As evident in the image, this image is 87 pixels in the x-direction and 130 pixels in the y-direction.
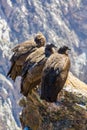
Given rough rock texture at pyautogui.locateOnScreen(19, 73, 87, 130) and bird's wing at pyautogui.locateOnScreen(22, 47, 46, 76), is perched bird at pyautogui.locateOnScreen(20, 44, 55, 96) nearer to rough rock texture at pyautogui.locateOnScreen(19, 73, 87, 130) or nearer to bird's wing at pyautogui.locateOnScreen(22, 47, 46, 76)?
bird's wing at pyautogui.locateOnScreen(22, 47, 46, 76)

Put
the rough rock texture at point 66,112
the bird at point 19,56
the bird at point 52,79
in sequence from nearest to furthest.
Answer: the bird at point 52,79 → the rough rock texture at point 66,112 → the bird at point 19,56

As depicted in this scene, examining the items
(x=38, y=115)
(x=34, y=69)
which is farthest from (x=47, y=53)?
(x=38, y=115)

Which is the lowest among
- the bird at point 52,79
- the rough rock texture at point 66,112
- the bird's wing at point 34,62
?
the rough rock texture at point 66,112

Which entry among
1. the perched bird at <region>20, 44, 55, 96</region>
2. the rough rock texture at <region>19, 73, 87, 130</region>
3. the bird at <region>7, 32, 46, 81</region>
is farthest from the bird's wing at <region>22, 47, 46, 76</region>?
the bird at <region>7, 32, 46, 81</region>

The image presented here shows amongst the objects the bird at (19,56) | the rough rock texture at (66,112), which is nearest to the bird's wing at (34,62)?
the rough rock texture at (66,112)

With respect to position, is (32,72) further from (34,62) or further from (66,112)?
(66,112)

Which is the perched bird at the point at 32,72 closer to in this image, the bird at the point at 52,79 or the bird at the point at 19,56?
the bird at the point at 52,79

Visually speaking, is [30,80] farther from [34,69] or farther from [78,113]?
[78,113]

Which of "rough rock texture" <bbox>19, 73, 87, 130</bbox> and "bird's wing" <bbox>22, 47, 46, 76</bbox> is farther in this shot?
"bird's wing" <bbox>22, 47, 46, 76</bbox>

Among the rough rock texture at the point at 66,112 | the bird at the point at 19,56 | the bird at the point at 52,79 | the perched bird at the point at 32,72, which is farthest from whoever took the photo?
the bird at the point at 19,56

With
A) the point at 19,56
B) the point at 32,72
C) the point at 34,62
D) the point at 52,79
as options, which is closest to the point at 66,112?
the point at 52,79

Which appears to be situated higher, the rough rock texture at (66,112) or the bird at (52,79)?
the bird at (52,79)

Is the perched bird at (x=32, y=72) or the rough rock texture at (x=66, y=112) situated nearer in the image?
the rough rock texture at (x=66, y=112)
